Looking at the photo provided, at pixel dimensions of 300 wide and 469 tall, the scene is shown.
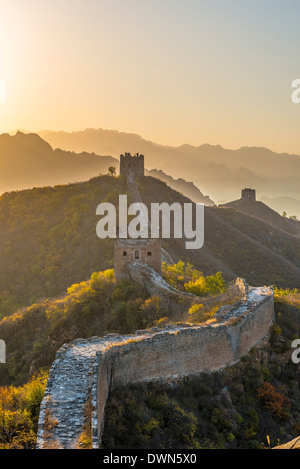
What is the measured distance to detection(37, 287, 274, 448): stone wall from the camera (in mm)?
11579

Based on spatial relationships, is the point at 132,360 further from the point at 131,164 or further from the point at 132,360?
the point at 131,164

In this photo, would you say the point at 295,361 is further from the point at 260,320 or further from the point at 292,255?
the point at 292,255

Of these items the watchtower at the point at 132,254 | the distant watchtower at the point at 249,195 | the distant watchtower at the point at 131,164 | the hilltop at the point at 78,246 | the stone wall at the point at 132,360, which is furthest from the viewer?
the distant watchtower at the point at 249,195

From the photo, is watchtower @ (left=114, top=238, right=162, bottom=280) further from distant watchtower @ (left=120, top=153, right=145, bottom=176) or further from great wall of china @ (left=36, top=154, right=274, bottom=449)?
distant watchtower @ (left=120, top=153, right=145, bottom=176)

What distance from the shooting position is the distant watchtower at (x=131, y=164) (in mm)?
74688

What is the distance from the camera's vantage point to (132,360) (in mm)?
14805

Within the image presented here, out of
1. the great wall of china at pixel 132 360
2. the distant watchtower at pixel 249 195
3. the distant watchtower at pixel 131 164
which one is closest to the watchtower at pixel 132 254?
the great wall of china at pixel 132 360

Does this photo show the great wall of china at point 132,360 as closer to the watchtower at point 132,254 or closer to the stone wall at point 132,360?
the stone wall at point 132,360

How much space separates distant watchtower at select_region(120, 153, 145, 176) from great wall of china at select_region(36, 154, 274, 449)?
179 feet

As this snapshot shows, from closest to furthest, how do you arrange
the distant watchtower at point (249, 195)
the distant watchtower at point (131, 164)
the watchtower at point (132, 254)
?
1. the watchtower at point (132, 254)
2. the distant watchtower at point (131, 164)
3. the distant watchtower at point (249, 195)

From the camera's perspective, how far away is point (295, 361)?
20516mm

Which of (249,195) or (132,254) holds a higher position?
(249,195)

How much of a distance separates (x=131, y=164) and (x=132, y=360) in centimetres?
6263

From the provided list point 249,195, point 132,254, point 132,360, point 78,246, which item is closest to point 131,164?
point 78,246
